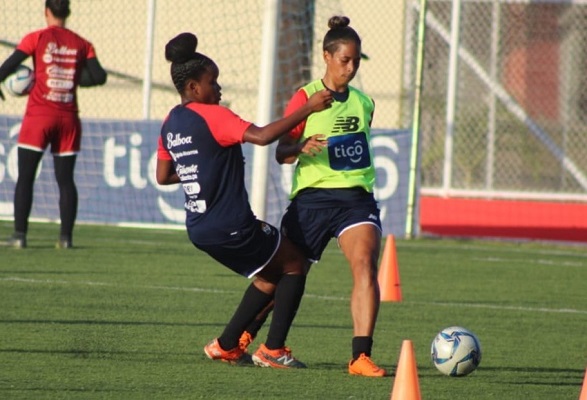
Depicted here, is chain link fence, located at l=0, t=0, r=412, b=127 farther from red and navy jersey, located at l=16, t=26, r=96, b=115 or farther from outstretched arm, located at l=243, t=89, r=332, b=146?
outstretched arm, located at l=243, t=89, r=332, b=146

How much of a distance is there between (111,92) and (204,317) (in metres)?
11.8

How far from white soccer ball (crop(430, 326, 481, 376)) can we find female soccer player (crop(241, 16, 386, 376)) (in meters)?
0.51

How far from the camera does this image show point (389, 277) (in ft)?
33.6

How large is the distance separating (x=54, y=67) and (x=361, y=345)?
6500 mm

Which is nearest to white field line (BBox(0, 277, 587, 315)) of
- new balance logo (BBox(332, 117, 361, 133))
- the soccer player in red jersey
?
the soccer player in red jersey

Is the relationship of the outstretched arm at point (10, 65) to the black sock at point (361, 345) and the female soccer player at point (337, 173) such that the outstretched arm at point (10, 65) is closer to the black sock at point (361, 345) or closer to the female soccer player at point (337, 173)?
the female soccer player at point (337, 173)

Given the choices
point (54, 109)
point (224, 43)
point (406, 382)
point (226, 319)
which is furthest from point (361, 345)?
point (224, 43)

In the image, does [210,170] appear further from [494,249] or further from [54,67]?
[494,249]

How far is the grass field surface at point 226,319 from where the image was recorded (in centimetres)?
659

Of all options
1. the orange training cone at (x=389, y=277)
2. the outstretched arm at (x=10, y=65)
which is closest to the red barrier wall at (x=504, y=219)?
the outstretched arm at (x=10, y=65)

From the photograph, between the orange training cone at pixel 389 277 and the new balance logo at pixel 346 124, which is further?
the orange training cone at pixel 389 277

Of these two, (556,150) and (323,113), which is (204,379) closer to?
(323,113)

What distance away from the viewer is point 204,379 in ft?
22.0

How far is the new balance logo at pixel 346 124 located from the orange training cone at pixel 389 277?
2.87 meters
